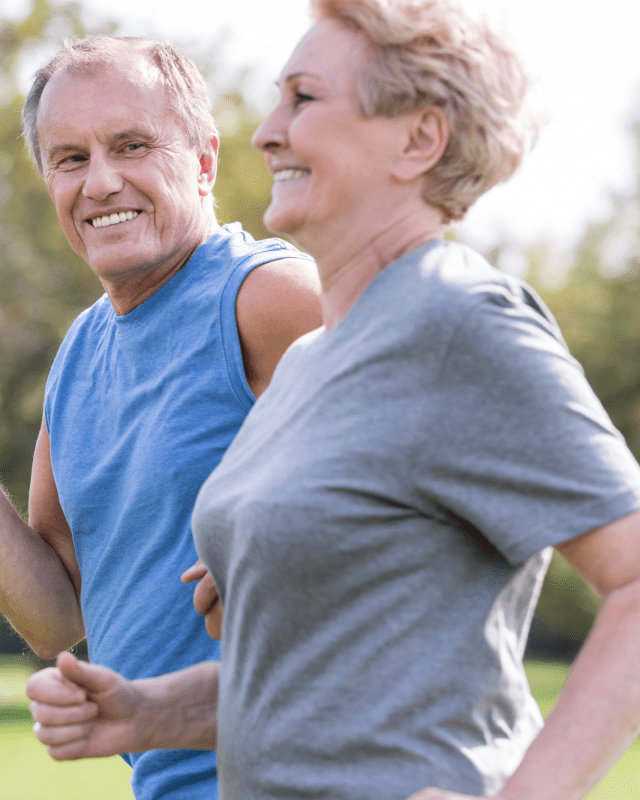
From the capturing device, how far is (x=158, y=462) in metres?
2.22

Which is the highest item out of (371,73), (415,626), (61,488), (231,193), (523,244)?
(371,73)

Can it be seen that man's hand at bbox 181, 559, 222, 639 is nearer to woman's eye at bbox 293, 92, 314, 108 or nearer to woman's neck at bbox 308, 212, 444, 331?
woman's neck at bbox 308, 212, 444, 331

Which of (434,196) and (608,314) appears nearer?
(434,196)

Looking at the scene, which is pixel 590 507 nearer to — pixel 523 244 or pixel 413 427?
pixel 413 427

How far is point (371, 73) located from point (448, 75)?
11cm

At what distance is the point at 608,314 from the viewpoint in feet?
72.4

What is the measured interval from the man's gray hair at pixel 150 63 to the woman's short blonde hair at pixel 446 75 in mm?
987

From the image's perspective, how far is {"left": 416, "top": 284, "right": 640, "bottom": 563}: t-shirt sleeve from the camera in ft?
4.29

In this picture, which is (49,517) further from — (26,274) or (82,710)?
(26,274)

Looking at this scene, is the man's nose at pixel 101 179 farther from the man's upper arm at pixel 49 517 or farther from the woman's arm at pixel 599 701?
the woman's arm at pixel 599 701

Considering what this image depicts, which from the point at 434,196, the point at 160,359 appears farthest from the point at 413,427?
the point at 160,359

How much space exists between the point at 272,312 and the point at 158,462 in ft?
1.32

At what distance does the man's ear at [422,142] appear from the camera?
1561mm

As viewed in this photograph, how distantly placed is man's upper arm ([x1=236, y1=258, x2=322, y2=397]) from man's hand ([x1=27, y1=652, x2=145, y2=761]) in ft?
2.38
